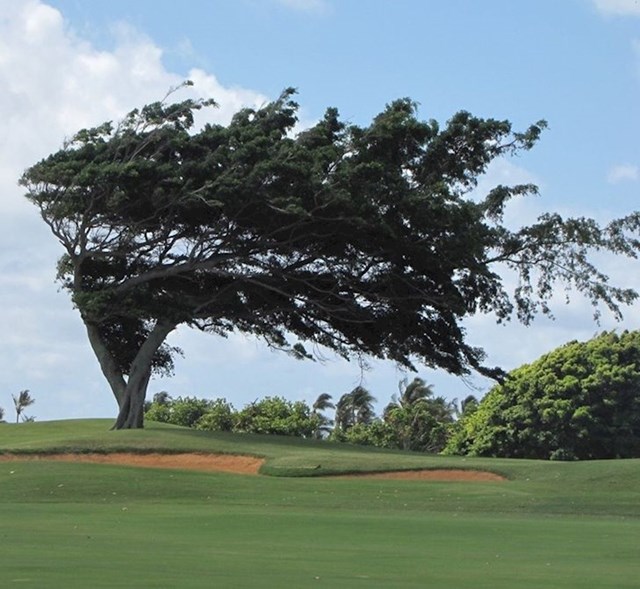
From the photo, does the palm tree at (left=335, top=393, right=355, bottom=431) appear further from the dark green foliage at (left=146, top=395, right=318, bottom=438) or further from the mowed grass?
the mowed grass

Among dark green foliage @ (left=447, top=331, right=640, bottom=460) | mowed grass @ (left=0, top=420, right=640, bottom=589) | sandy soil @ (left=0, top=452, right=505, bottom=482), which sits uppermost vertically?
dark green foliage @ (left=447, top=331, right=640, bottom=460)

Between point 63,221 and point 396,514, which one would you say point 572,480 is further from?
point 63,221

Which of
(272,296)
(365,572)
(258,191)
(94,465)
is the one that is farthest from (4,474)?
(365,572)

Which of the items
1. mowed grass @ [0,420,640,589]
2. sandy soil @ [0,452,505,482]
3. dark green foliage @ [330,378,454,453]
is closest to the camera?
mowed grass @ [0,420,640,589]

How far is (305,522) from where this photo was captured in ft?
76.4

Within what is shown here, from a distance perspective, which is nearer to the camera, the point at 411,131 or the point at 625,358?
the point at 411,131

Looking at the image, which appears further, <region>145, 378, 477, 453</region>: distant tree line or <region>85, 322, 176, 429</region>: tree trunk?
<region>145, 378, 477, 453</region>: distant tree line

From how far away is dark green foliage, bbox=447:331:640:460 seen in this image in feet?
220

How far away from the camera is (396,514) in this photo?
27.2 metres

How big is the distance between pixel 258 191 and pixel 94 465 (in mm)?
12003

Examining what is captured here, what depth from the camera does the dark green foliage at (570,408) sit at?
220 ft

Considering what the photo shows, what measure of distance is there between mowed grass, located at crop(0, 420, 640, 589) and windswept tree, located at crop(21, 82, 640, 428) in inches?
205

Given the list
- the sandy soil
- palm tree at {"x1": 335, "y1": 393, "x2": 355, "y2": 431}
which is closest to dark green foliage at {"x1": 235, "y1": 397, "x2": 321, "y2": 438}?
palm tree at {"x1": 335, "y1": 393, "x2": 355, "y2": 431}

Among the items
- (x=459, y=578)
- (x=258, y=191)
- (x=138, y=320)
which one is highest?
(x=258, y=191)
